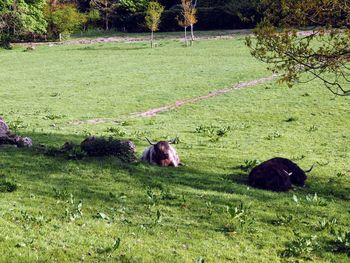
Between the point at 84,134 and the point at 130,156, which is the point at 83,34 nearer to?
the point at 84,134

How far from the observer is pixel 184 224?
9.91 m

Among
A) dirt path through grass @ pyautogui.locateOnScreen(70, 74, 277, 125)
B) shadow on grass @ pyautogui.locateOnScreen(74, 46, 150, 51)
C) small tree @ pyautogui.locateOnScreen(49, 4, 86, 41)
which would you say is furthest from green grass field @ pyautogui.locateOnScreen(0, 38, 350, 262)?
small tree @ pyautogui.locateOnScreen(49, 4, 86, 41)

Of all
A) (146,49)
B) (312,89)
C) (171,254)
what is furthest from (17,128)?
(146,49)

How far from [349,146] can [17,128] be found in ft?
45.2

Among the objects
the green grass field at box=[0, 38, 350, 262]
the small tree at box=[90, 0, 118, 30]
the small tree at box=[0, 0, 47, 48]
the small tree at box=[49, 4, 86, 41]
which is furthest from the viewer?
the small tree at box=[90, 0, 118, 30]

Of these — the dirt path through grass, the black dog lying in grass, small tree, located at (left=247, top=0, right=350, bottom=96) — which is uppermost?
small tree, located at (left=247, top=0, right=350, bottom=96)

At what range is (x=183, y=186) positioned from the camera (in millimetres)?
12703

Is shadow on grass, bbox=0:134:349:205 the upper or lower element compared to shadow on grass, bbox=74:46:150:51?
lower

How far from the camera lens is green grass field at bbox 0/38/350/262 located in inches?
345

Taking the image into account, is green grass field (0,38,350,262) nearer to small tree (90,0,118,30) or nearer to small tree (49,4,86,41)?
small tree (49,4,86,41)

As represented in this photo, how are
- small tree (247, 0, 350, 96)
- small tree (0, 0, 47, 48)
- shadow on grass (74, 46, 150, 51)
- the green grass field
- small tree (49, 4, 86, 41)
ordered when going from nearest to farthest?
the green grass field → small tree (247, 0, 350, 96) → shadow on grass (74, 46, 150, 51) → small tree (0, 0, 47, 48) → small tree (49, 4, 86, 41)

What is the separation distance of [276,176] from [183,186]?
2.52 meters

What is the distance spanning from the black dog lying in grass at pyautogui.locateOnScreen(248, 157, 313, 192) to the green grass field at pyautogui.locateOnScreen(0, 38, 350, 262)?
15.8 inches

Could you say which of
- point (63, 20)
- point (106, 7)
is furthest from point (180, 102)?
point (106, 7)
